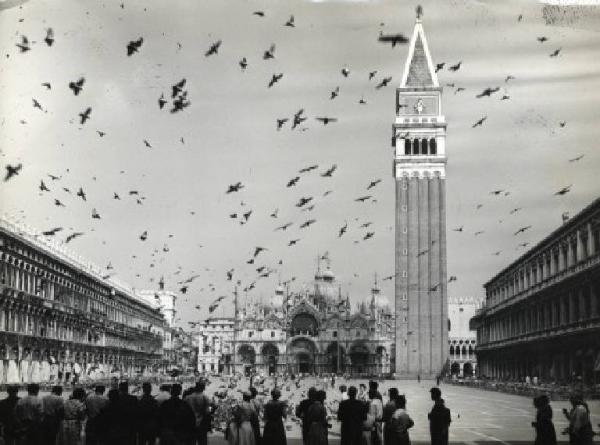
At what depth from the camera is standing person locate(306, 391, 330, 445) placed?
15586 mm

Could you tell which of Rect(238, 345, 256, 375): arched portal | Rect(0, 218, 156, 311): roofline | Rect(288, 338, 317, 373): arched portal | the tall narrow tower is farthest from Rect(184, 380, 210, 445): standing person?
Rect(238, 345, 256, 375): arched portal

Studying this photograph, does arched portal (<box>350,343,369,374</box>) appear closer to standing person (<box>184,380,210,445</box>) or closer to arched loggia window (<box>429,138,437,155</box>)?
arched loggia window (<box>429,138,437,155</box>)

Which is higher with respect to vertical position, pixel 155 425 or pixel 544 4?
pixel 544 4

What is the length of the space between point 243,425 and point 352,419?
6.50 ft

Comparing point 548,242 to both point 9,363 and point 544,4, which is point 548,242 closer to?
point 9,363

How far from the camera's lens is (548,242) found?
221ft

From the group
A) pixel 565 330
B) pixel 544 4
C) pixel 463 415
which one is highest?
pixel 544 4

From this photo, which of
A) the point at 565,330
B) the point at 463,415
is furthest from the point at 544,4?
the point at 565,330

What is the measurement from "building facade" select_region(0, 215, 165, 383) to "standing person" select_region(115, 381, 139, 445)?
32699mm

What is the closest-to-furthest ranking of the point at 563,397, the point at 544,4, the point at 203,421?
the point at 203,421 < the point at 544,4 < the point at 563,397

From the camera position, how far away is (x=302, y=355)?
5364 inches

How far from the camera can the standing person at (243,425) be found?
15594 millimetres

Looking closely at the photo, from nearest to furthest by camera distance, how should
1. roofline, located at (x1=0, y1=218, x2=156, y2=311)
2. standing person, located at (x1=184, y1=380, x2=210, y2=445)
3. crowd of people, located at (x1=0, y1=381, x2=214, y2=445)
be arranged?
crowd of people, located at (x1=0, y1=381, x2=214, y2=445), standing person, located at (x1=184, y1=380, x2=210, y2=445), roofline, located at (x1=0, y1=218, x2=156, y2=311)

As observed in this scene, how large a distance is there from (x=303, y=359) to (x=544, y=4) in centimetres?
11960
